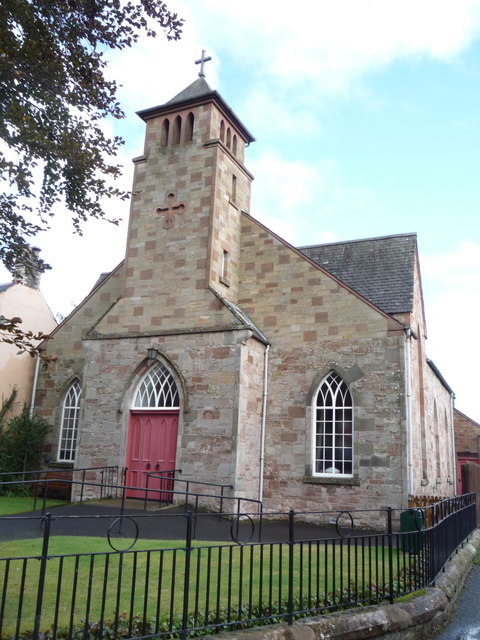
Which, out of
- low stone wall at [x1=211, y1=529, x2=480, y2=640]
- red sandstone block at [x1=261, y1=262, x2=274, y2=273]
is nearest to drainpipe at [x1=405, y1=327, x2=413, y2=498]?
red sandstone block at [x1=261, y1=262, x2=274, y2=273]

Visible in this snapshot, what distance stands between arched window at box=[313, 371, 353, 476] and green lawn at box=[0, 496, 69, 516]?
23.9ft

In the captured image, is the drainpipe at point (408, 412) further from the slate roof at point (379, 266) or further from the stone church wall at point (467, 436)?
the stone church wall at point (467, 436)

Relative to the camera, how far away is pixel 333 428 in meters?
15.7

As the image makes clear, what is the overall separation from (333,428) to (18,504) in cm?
887

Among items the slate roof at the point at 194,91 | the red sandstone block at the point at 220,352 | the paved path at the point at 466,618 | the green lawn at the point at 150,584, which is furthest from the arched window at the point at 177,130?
the paved path at the point at 466,618

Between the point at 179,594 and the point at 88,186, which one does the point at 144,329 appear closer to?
the point at 88,186

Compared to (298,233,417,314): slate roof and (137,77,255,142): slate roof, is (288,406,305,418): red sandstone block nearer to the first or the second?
(298,233,417,314): slate roof

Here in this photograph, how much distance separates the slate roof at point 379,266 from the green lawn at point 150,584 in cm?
934

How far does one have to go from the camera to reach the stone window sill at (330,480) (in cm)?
1484

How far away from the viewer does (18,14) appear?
8422mm

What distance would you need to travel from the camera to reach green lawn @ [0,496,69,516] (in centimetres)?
1417

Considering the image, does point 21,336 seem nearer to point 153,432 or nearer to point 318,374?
point 153,432

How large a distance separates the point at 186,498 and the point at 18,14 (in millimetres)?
10879

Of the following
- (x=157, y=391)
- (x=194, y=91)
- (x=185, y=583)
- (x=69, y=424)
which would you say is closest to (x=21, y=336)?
(x=185, y=583)
